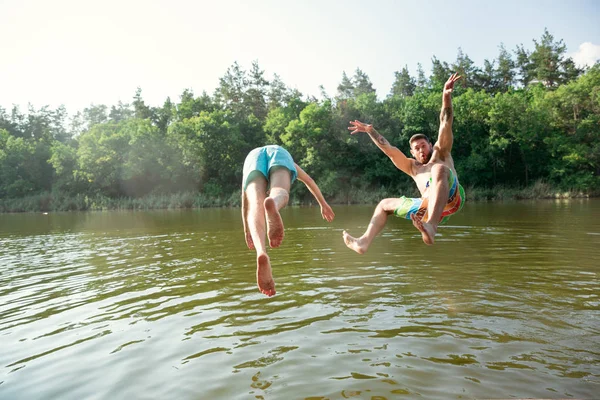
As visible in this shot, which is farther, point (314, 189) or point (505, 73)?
point (505, 73)

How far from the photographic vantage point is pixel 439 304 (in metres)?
5.74

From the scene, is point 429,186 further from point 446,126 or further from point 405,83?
point 405,83

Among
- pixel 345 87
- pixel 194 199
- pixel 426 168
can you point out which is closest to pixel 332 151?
pixel 194 199

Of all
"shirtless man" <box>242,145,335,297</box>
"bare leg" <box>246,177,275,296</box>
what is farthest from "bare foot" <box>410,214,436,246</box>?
"bare leg" <box>246,177,275,296</box>

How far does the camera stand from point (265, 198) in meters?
4.25

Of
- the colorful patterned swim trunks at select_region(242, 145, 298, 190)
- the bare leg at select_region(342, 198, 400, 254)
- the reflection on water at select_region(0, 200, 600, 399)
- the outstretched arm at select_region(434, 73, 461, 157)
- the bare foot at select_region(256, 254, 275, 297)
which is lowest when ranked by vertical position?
the reflection on water at select_region(0, 200, 600, 399)

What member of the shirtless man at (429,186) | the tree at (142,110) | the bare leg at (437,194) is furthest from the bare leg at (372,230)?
the tree at (142,110)

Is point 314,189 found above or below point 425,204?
above

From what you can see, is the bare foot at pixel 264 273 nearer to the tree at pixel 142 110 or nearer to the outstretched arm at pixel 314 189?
the outstretched arm at pixel 314 189

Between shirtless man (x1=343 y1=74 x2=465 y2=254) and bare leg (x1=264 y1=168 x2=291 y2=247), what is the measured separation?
1.41 m

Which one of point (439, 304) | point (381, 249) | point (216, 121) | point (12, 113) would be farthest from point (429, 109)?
point (12, 113)

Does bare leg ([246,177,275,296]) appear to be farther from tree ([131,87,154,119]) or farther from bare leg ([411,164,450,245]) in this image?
tree ([131,87,154,119])

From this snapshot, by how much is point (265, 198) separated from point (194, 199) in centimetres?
3724

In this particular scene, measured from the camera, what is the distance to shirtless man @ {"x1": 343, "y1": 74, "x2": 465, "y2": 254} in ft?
17.3
